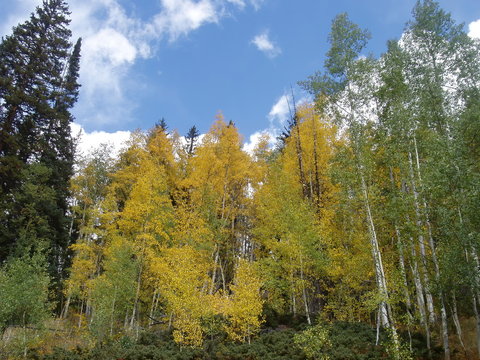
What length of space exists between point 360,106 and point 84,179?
2085 cm

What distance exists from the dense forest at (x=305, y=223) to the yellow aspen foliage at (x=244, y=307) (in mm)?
91

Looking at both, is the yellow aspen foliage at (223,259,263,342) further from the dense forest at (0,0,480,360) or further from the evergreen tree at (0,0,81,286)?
the evergreen tree at (0,0,81,286)

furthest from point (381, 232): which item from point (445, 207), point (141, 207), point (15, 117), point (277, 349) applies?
point (15, 117)

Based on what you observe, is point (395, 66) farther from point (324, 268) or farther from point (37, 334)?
point (37, 334)

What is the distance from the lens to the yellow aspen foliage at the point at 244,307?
41.6 ft

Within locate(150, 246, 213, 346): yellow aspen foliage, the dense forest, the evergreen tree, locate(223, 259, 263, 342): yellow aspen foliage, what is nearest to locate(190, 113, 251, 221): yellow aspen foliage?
the dense forest

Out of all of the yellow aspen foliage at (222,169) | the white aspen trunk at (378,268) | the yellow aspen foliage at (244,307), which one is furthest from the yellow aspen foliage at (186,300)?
the white aspen trunk at (378,268)

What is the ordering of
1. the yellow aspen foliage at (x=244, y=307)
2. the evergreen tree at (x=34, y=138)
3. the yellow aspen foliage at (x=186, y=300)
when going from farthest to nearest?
1. the evergreen tree at (x=34, y=138)
2. the yellow aspen foliage at (x=244, y=307)
3. the yellow aspen foliage at (x=186, y=300)

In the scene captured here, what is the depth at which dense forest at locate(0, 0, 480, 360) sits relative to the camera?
31.9 feet

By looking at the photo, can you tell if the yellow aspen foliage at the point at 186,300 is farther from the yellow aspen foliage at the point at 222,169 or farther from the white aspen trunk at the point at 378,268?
the white aspen trunk at the point at 378,268

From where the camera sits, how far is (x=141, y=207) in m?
16.1

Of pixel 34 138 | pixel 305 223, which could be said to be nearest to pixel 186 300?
pixel 305 223

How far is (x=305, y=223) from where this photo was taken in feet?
47.8

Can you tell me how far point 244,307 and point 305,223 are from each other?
15.2 ft
